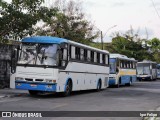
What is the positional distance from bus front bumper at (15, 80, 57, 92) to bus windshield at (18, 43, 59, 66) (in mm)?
987

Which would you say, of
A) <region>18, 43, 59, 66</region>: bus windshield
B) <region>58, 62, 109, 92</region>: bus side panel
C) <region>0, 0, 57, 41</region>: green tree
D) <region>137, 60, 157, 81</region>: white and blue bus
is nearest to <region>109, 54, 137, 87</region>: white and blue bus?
<region>58, 62, 109, 92</region>: bus side panel

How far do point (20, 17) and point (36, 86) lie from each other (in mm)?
4709

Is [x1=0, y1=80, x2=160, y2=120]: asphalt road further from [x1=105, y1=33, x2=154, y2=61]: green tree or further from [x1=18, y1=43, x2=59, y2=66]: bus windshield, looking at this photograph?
[x1=105, y1=33, x2=154, y2=61]: green tree

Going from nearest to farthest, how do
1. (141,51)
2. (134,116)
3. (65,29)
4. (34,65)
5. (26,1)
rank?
(134,116)
(34,65)
(26,1)
(65,29)
(141,51)

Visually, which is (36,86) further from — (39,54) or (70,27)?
(70,27)

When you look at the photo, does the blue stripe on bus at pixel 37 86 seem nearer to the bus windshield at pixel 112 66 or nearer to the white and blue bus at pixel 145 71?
the bus windshield at pixel 112 66

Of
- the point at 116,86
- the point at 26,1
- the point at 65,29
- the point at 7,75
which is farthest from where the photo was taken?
the point at 65,29

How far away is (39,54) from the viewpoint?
2003cm

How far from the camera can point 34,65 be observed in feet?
65.4

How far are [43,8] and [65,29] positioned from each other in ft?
59.6

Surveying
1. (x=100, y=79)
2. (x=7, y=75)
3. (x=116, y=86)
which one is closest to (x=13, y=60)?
(x=7, y=75)

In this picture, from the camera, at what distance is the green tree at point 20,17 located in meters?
22.6

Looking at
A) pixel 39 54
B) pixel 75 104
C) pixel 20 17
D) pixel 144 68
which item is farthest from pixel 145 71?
pixel 75 104

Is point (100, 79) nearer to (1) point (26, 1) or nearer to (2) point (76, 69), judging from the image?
(2) point (76, 69)
